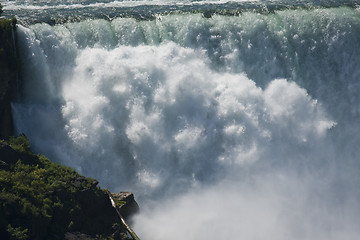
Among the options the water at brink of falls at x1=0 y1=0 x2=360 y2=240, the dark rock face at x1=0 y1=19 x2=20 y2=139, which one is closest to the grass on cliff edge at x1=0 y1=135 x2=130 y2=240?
the dark rock face at x1=0 y1=19 x2=20 y2=139

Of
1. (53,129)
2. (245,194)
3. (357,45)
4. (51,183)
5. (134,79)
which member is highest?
(357,45)

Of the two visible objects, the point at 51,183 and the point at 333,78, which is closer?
the point at 51,183

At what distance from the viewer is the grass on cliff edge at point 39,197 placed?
1734 centimetres

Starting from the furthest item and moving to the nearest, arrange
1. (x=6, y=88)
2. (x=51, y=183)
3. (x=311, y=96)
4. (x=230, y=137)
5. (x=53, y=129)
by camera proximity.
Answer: (x=311, y=96)
(x=230, y=137)
(x=53, y=129)
(x=6, y=88)
(x=51, y=183)

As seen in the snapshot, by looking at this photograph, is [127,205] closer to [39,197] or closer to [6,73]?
[39,197]

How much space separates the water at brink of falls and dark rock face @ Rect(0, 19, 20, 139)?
650mm

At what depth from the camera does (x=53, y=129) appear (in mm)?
24484

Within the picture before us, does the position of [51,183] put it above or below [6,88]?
below

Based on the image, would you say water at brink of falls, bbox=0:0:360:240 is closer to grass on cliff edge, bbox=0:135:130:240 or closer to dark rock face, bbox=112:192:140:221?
dark rock face, bbox=112:192:140:221

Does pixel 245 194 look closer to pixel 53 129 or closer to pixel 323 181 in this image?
pixel 323 181

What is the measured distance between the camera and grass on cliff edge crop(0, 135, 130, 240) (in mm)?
17344

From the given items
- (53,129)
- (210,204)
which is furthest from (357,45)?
(53,129)

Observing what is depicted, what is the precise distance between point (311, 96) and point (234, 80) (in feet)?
14.8

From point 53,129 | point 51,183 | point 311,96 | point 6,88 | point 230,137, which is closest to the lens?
point 51,183
